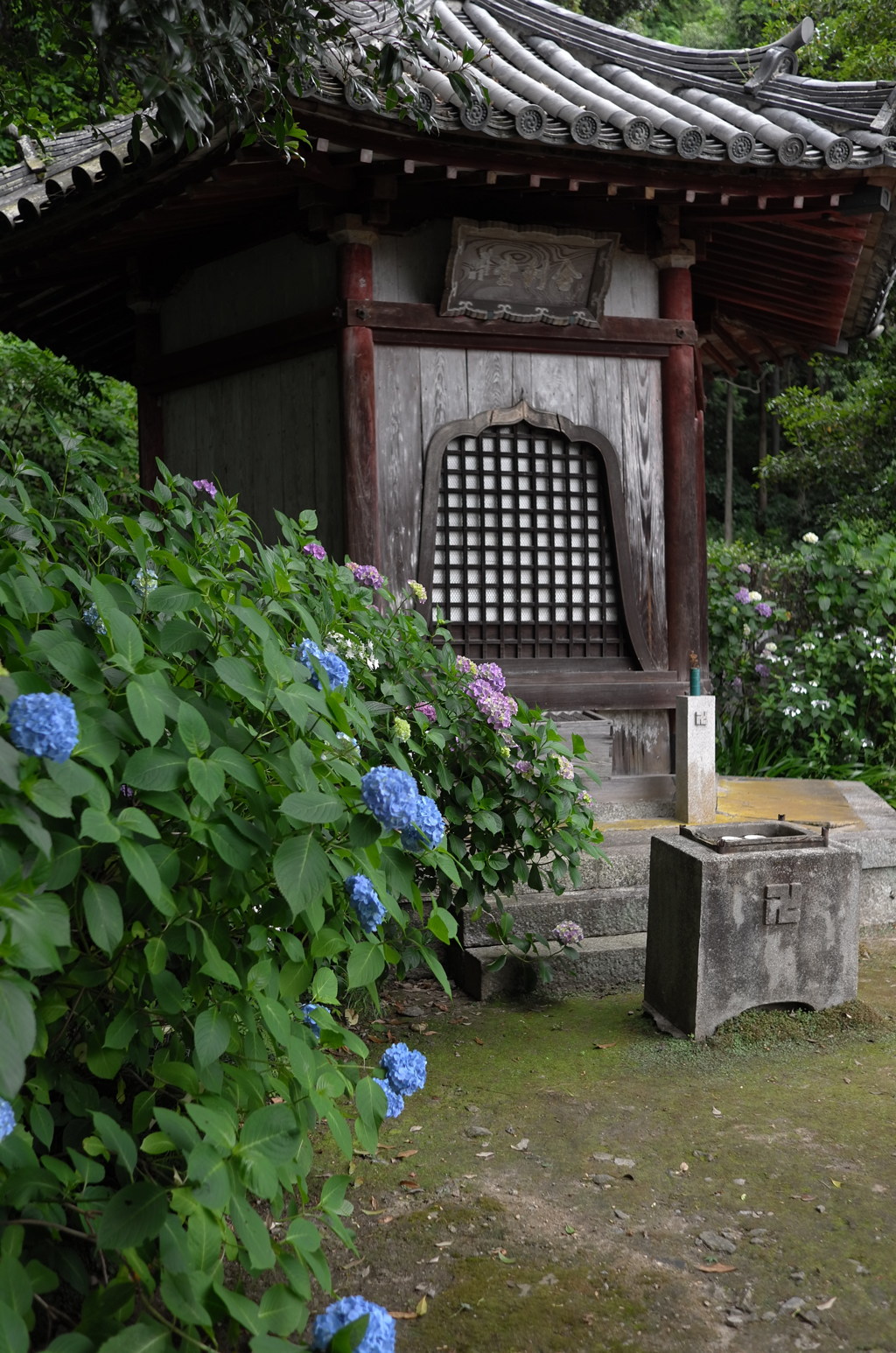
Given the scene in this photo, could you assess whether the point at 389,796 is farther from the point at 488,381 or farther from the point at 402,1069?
the point at 488,381

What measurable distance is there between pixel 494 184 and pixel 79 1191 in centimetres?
481

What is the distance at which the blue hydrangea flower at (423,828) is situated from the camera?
2.00 meters

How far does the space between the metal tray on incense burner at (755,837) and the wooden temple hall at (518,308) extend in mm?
1684

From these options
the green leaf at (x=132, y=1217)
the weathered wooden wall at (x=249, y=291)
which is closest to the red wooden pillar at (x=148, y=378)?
the weathered wooden wall at (x=249, y=291)

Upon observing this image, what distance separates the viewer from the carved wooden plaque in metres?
5.96

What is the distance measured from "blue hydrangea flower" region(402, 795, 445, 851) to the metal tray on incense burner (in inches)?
101

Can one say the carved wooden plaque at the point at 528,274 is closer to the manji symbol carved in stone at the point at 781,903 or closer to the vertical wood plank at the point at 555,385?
the vertical wood plank at the point at 555,385

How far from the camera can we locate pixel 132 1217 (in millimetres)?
1822

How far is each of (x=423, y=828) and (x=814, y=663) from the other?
24.1ft

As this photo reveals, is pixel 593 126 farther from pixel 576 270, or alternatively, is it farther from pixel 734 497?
pixel 734 497

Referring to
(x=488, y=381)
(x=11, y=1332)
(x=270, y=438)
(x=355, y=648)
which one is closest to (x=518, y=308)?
(x=488, y=381)

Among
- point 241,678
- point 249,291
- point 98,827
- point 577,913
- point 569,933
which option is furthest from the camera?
point 249,291

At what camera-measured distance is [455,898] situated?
4668 millimetres

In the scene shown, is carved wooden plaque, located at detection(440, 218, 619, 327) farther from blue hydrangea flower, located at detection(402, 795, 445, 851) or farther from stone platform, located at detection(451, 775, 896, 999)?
blue hydrangea flower, located at detection(402, 795, 445, 851)
